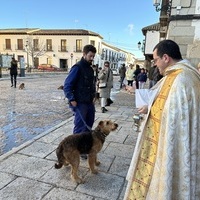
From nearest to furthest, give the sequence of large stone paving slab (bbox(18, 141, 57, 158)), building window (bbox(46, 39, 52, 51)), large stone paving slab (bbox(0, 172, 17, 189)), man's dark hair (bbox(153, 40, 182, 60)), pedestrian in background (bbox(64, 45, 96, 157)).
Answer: man's dark hair (bbox(153, 40, 182, 60)) → large stone paving slab (bbox(0, 172, 17, 189)) → pedestrian in background (bbox(64, 45, 96, 157)) → large stone paving slab (bbox(18, 141, 57, 158)) → building window (bbox(46, 39, 52, 51))

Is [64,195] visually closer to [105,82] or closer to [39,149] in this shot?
[39,149]

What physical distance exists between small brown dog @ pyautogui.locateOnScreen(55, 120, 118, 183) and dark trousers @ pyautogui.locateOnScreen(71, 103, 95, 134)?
45 cm

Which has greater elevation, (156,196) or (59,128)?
(156,196)

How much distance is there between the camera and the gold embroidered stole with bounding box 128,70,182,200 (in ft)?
6.28

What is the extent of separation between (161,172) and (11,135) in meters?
4.16

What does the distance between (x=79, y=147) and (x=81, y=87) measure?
969 mm

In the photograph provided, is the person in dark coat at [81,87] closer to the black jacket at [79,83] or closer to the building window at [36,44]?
the black jacket at [79,83]

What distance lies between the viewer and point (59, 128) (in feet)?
17.8

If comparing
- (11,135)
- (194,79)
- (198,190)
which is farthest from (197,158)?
(11,135)

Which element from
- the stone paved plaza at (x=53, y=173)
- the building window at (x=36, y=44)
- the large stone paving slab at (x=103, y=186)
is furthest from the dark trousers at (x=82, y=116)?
the building window at (x=36, y=44)

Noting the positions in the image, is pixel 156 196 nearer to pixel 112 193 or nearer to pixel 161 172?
pixel 161 172

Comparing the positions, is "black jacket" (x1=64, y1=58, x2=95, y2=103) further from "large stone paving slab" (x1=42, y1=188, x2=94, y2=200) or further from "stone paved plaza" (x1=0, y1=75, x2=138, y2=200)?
"large stone paving slab" (x1=42, y1=188, x2=94, y2=200)

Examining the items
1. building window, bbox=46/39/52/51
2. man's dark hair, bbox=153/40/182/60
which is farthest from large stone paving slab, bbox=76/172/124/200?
building window, bbox=46/39/52/51

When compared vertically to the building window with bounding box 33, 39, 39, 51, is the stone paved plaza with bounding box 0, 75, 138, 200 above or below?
below
